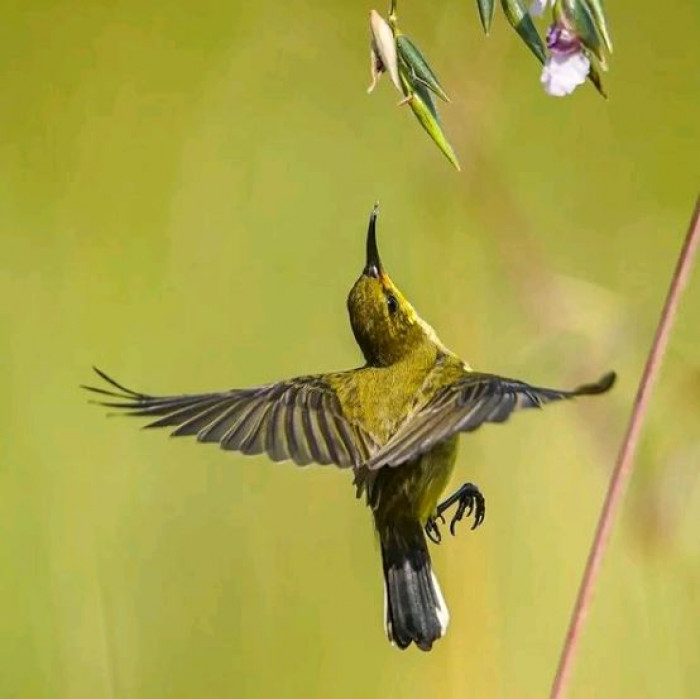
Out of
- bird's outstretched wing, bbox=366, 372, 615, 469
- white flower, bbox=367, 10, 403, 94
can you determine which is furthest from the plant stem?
white flower, bbox=367, 10, 403, 94

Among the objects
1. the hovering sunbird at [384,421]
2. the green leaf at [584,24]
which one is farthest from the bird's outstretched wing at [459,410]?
the green leaf at [584,24]

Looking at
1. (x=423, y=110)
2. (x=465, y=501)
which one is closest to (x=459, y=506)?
(x=465, y=501)

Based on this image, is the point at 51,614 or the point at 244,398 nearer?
the point at 244,398

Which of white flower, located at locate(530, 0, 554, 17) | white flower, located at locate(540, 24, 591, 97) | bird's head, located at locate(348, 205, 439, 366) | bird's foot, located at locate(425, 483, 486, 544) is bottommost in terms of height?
bird's foot, located at locate(425, 483, 486, 544)

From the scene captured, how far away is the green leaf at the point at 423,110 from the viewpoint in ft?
1.31

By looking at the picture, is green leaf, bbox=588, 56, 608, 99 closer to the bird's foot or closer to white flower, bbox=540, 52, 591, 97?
white flower, bbox=540, 52, 591, 97

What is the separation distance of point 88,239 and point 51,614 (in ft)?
0.79

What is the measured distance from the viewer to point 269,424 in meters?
0.45

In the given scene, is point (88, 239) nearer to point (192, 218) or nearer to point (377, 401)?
point (192, 218)

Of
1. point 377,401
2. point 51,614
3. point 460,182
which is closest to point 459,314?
point 460,182

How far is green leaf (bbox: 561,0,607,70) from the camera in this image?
37cm

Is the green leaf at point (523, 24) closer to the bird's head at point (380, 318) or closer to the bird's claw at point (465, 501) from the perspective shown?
the bird's head at point (380, 318)

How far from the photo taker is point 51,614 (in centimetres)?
71

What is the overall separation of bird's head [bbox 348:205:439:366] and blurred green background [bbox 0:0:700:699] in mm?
155
